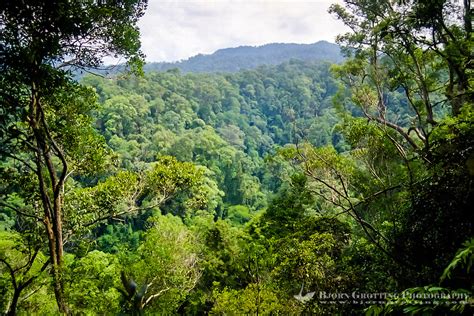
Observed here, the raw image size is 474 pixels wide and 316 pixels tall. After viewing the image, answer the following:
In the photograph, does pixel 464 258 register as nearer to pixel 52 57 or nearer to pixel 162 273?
pixel 52 57

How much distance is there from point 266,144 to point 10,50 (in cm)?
6198

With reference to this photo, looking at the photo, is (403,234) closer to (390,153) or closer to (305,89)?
(390,153)

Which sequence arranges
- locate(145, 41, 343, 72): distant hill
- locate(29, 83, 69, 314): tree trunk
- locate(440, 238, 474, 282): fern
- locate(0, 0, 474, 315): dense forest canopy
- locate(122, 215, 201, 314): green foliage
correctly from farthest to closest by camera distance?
locate(145, 41, 343, 72): distant hill
locate(122, 215, 201, 314): green foliage
locate(29, 83, 69, 314): tree trunk
locate(0, 0, 474, 315): dense forest canopy
locate(440, 238, 474, 282): fern

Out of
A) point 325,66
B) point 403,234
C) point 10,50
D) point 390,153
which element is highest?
point 325,66

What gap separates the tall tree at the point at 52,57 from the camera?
348 cm

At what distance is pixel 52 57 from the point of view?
3857 millimetres

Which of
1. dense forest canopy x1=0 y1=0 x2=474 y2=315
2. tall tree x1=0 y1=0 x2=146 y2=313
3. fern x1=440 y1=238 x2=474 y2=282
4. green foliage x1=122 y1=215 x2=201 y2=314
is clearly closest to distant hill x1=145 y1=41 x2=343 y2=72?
green foliage x1=122 y1=215 x2=201 y2=314

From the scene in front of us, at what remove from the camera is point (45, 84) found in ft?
12.6

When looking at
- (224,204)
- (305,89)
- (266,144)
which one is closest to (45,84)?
A: (224,204)

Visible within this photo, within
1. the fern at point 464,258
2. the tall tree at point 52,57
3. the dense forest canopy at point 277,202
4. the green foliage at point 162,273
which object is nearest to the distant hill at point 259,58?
the green foliage at point 162,273

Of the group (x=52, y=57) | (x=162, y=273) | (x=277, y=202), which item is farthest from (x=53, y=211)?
(x=277, y=202)

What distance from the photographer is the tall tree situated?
348 cm

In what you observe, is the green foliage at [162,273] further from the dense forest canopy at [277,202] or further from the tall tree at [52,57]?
the tall tree at [52,57]

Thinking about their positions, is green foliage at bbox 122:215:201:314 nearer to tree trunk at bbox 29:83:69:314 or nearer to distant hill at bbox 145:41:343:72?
tree trunk at bbox 29:83:69:314
